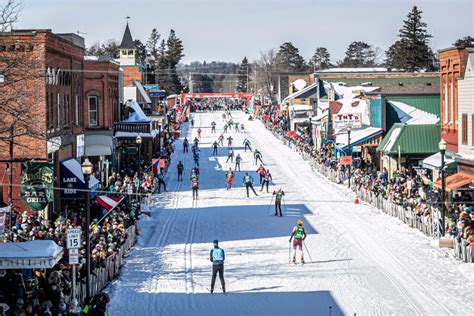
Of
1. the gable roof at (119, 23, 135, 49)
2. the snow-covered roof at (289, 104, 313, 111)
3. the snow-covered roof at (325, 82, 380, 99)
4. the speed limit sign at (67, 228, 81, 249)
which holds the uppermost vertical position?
the gable roof at (119, 23, 135, 49)

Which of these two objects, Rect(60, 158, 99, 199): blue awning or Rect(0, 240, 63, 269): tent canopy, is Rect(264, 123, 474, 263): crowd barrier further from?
Rect(0, 240, 63, 269): tent canopy

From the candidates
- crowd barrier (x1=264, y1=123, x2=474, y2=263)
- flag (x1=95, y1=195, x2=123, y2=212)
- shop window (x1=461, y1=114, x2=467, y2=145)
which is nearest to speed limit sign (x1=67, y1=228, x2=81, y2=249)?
flag (x1=95, y1=195, x2=123, y2=212)

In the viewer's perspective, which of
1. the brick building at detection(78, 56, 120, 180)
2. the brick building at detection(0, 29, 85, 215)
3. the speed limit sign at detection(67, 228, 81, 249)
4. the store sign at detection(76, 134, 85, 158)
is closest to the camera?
the speed limit sign at detection(67, 228, 81, 249)

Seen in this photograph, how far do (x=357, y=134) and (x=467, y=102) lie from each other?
18.8 m

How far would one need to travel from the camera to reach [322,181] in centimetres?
5325

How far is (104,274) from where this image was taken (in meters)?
24.6

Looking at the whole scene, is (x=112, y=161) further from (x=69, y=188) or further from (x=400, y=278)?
(x=400, y=278)

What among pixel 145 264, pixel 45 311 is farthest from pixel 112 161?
pixel 45 311

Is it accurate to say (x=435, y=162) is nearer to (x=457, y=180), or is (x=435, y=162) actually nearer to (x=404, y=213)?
(x=457, y=180)

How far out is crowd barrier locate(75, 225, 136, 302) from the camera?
2238 cm

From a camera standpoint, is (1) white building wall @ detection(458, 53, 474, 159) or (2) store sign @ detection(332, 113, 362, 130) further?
(2) store sign @ detection(332, 113, 362, 130)

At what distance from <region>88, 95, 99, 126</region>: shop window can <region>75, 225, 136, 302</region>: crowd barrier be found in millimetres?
21488

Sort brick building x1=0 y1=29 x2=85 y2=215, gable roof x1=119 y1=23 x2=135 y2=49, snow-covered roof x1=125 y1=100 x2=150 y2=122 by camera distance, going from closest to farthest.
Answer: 1. brick building x1=0 y1=29 x2=85 y2=215
2. snow-covered roof x1=125 y1=100 x2=150 y2=122
3. gable roof x1=119 y1=23 x2=135 y2=49

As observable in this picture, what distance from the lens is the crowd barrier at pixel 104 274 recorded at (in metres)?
22.4
